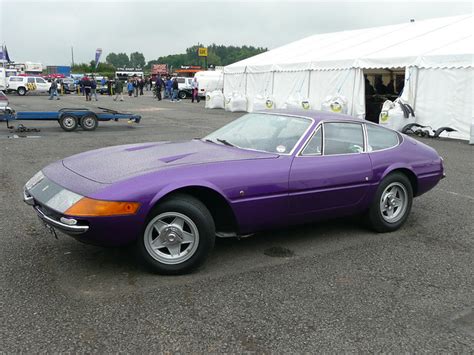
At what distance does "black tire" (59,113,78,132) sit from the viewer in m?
13.9

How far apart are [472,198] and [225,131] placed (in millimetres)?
3856

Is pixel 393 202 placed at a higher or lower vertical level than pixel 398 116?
lower

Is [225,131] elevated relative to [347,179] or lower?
elevated

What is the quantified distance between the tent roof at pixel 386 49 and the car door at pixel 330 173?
9.56 meters

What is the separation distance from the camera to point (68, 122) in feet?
45.7

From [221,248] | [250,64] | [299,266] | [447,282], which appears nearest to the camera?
[447,282]

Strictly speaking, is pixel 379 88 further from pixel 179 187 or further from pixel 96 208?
pixel 96 208

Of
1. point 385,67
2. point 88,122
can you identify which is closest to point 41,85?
point 88,122

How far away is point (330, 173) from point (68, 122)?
11.5 m

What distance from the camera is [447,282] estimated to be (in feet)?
12.1

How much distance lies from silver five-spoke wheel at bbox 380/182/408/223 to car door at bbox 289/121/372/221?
379mm

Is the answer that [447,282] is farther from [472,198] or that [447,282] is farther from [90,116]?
[90,116]

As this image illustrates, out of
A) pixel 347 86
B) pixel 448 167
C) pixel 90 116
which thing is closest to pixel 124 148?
pixel 448 167

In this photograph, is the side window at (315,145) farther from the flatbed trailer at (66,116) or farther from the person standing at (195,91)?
the person standing at (195,91)
